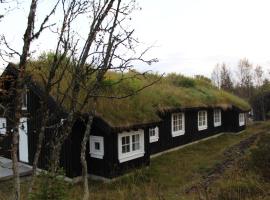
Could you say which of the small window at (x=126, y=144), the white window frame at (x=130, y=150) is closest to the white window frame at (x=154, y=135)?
the white window frame at (x=130, y=150)

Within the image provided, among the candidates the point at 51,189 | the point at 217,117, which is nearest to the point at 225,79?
the point at 217,117

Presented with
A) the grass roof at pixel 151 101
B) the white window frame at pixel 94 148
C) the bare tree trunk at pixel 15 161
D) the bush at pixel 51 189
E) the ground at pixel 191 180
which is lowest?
the ground at pixel 191 180

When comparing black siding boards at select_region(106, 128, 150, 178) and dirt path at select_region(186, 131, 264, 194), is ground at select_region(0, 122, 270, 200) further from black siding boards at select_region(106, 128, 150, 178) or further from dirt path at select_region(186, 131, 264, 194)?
black siding boards at select_region(106, 128, 150, 178)

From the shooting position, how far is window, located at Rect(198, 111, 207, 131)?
18.5m

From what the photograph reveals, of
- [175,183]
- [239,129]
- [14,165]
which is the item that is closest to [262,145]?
[175,183]

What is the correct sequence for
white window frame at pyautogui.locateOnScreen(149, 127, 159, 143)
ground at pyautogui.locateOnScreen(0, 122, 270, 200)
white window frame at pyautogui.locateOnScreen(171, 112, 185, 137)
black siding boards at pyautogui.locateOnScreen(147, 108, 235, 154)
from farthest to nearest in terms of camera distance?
white window frame at pyautogui.locateOnScreen(171, 112, 185, 137) < black siding boards at pyautogui.locateOnScreen(147, 108, 235, 154) < white window frame at pyautogui.locateOnScreen(149, 127, 159, 143) < ground at pyautogui.locateOnScreen(0, 122, 270, 200)

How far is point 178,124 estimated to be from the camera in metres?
16.4

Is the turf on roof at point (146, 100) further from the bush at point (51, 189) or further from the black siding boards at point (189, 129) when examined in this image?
the bush at point (51, 189)

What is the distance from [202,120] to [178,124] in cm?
311

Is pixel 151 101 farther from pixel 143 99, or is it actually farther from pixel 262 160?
pixel 262 160

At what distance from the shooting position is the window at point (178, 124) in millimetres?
16047

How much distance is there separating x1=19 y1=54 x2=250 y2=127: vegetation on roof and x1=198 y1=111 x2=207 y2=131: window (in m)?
0.64

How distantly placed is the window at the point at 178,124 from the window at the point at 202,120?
213cm

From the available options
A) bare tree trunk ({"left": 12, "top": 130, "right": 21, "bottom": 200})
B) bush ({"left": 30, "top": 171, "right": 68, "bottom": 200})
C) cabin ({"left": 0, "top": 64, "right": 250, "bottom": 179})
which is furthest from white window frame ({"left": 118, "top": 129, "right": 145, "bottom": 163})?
bare tree trunk ({"left": 12, "top": 130, "right": 21, "bottom": 200})
